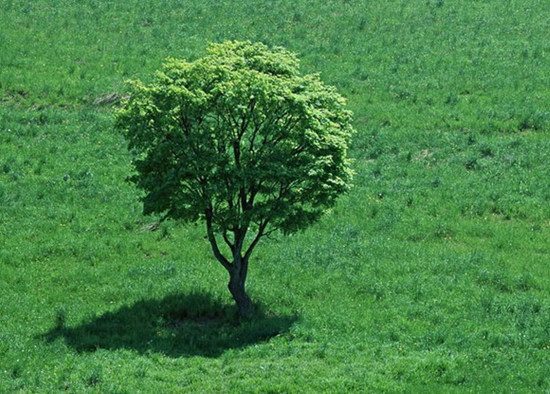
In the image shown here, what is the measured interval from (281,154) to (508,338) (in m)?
7.06

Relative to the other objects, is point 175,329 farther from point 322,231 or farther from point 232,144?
point 322,231

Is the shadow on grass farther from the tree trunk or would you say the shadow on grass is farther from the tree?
the tree

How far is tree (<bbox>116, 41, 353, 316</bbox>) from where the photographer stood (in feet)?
78.4

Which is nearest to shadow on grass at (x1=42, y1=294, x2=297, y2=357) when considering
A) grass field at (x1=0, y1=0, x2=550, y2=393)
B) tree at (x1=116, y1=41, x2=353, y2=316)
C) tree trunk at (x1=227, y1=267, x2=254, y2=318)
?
grass field at (x1=0, y1=0, x2=550, y2=393)

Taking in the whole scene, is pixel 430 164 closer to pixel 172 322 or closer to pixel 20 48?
A: pixel 172 322

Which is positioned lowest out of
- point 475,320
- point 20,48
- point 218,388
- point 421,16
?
point 218,388

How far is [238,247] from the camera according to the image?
25.2 meters

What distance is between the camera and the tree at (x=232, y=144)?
78.4 feet

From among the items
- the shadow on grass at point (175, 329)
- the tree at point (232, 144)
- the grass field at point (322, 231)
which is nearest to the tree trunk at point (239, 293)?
the tree at point (232, 144)

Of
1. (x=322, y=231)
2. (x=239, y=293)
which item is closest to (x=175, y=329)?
(x=239, y=293)

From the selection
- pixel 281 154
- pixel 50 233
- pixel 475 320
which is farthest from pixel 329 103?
pixel 50 233

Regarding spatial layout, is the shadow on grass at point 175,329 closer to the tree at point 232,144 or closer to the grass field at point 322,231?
the grass field at point 322,231

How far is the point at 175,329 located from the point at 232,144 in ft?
16.0

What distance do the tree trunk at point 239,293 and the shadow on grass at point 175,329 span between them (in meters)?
0.25
